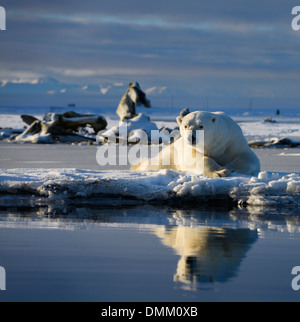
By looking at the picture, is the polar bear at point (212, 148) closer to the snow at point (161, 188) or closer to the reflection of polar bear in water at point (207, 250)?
the snow at point (161, 188)

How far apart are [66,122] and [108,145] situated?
4.23m

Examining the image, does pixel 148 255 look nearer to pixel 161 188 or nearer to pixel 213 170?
pixel 161 188

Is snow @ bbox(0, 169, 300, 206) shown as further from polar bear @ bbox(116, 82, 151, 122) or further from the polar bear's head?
polar bear @ bbox(116, 82, 151, 122)

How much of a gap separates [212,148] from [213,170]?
1.47 ft

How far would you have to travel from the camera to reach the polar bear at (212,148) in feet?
30.1

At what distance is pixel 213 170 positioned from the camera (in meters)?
9.25

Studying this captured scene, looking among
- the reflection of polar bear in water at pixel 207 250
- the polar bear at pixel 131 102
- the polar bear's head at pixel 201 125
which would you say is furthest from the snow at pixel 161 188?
the polar bear at pixel 131 102

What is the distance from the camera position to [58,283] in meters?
4.13

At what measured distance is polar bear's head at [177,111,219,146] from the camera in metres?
9.14

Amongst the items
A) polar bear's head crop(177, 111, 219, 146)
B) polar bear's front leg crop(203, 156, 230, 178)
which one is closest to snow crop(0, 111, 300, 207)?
polar bear's front leg crop(203, 156, 230, 178)

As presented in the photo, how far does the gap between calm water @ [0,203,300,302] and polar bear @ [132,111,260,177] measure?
6.56 feet

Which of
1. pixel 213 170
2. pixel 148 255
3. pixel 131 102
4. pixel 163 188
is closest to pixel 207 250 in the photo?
pixel 148 255

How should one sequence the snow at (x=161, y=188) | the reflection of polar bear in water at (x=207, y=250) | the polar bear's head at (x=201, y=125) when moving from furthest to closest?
the polar bear's head at (x=201, y=125), the snow at (x=161, y=188), the reflection of polar bear in water at (x=207, y=250)
